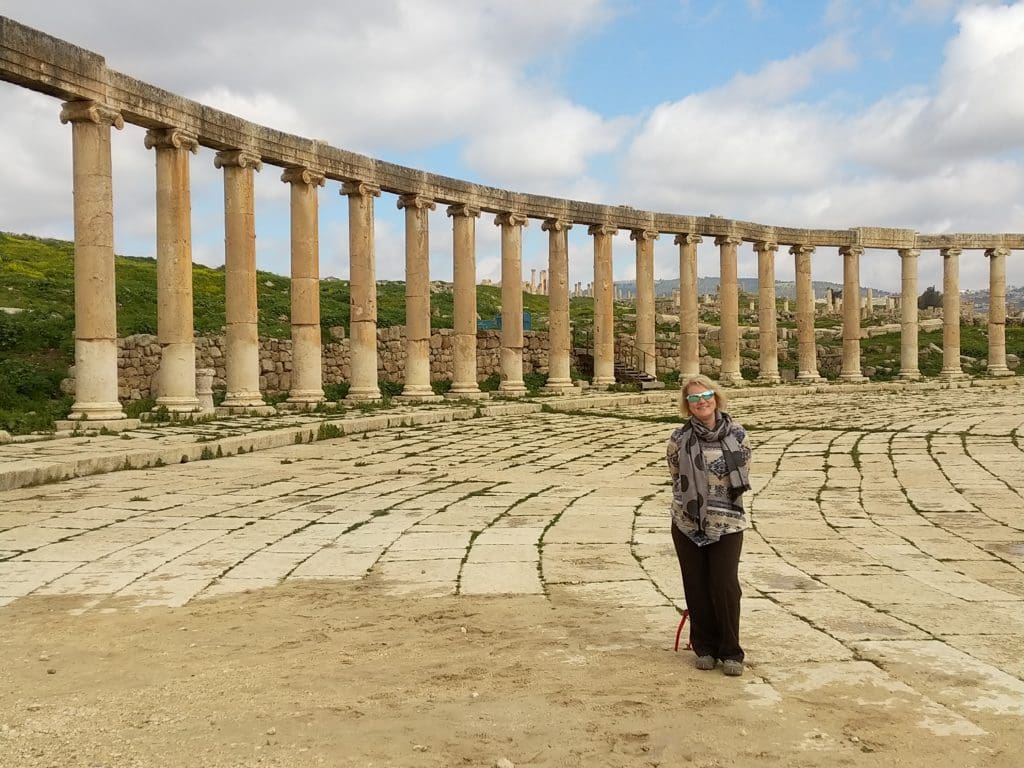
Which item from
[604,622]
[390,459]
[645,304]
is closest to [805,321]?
[645,304]

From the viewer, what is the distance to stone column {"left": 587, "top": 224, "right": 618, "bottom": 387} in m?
30.2

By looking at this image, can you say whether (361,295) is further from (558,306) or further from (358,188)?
(558,306)

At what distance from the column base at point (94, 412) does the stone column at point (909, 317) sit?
2885 cm

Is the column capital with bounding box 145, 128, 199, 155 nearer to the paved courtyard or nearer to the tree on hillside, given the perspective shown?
the paved courtyard

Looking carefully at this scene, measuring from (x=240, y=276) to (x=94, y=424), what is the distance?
5.33 meters

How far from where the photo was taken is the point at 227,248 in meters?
20.6

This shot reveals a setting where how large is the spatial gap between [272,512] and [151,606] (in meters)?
3.46

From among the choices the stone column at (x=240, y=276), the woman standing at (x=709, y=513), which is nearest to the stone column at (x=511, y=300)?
the stone column at (x=240, y=276)

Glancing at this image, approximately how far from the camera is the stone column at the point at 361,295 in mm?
23531

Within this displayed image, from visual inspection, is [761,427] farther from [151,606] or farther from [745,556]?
[151,606]

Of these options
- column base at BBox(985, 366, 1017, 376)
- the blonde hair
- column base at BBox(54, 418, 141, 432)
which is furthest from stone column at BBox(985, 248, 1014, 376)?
the blonde hair

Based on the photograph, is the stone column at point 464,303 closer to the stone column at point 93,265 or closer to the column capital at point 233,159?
the column capital at point 233,159

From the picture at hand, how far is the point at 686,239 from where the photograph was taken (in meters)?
32.9

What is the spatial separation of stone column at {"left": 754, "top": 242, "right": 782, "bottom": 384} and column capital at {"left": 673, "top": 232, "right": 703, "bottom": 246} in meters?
3.05
